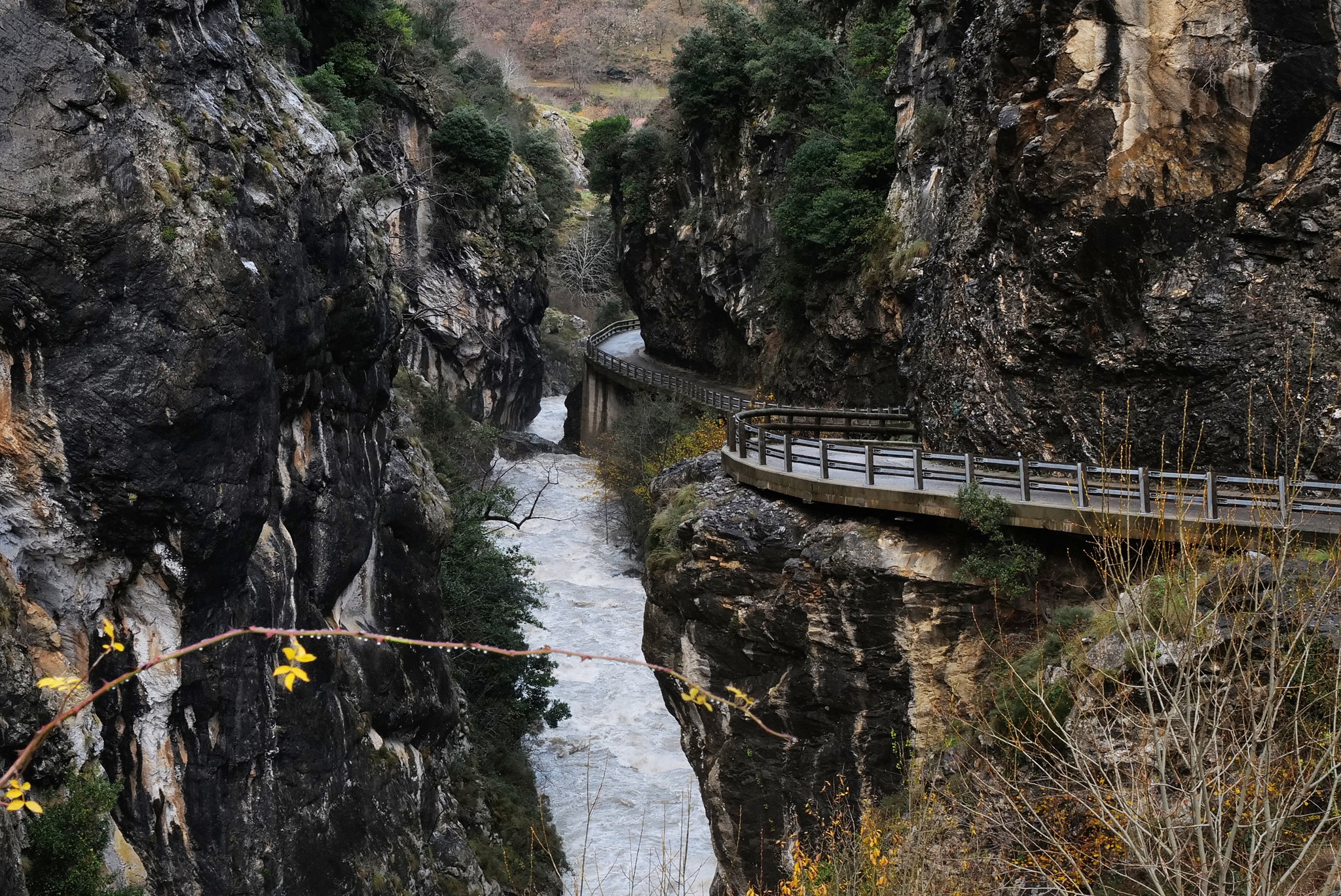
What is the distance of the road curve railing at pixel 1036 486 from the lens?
11.0 metres

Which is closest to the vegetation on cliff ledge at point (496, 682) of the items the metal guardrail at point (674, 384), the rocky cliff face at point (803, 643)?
the rocky cliff face at point (803, 643)

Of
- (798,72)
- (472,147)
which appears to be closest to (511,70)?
(472,147)

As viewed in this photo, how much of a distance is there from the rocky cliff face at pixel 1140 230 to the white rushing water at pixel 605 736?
8889mm

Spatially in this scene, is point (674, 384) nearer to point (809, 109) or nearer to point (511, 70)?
point (809, 109)

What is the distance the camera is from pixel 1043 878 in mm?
8133

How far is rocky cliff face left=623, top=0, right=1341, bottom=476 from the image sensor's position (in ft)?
46.4

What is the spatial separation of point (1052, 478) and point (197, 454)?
11760 millimetres

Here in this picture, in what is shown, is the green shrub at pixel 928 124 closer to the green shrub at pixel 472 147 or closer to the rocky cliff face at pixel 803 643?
the rocky cliff face at pixel 803 643

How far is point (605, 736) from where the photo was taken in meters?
25.9

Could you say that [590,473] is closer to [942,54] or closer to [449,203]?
[449,203]

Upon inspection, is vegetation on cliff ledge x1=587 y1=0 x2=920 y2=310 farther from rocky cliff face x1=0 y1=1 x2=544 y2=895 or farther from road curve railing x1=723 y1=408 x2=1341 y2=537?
rocky cliff face x1=0 y1=1 x2=544 y2=895

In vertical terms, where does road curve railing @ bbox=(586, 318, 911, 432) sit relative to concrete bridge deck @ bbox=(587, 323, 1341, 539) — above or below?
above

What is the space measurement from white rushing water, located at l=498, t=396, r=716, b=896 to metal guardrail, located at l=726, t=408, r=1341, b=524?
17.7ft

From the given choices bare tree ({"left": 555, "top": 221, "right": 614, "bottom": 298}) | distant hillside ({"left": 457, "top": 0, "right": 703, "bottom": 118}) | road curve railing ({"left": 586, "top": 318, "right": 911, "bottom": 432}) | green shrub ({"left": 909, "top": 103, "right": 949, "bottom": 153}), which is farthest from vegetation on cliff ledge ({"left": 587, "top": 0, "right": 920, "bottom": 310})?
distant hillside ({"left": 457, "top": 0, "right": 703, "bottom": 118})
